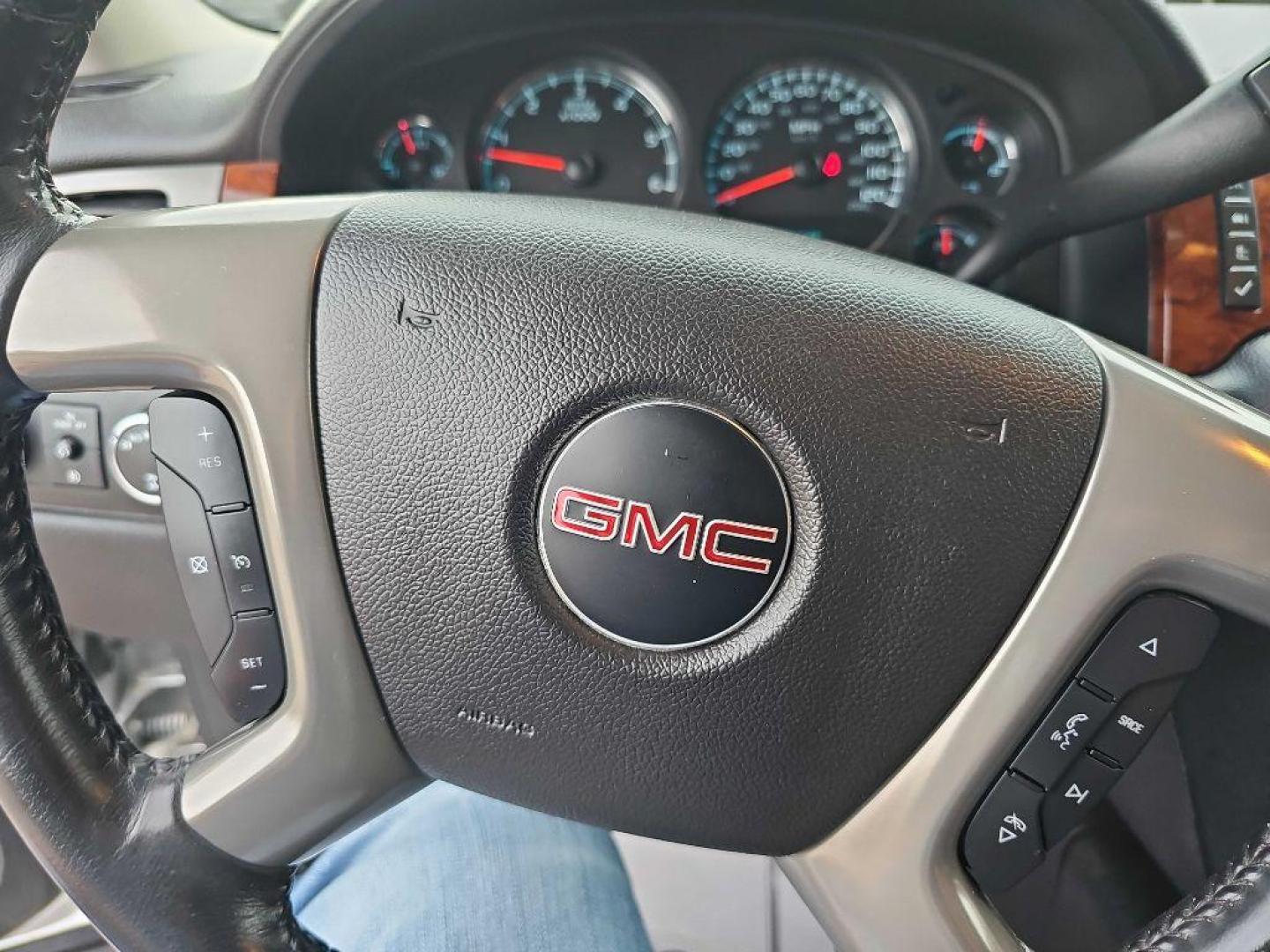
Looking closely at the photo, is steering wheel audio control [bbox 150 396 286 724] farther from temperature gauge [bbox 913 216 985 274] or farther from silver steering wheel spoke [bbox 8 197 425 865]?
temperature gauge [bbox 913 216 985 274]

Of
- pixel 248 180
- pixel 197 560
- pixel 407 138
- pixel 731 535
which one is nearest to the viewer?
pixel 731 535

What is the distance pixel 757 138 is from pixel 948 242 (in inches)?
11.9

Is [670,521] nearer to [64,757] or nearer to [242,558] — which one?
[242,558]

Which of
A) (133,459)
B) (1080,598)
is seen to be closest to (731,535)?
(1080,598)

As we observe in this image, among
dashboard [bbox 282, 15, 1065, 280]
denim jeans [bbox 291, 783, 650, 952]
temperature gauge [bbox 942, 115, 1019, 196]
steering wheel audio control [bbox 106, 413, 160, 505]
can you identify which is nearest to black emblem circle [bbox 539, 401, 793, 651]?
denim jeans [bbox 291, 783, 650, 952]

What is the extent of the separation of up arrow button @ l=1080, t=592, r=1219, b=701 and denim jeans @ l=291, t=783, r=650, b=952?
49 centimetres

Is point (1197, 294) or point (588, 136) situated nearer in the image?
point (1197, 294)

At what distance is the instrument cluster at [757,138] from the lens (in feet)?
4.91

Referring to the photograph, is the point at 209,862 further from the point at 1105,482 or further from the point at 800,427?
the point at 1105,482

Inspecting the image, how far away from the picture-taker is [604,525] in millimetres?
585

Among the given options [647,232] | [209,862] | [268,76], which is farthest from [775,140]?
[209,862]

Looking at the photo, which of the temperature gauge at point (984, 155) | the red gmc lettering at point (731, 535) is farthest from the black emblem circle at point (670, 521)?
the temperature gauge at point (984, 155)

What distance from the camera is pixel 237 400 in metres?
0.63

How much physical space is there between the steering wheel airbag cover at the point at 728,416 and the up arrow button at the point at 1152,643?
54mm
